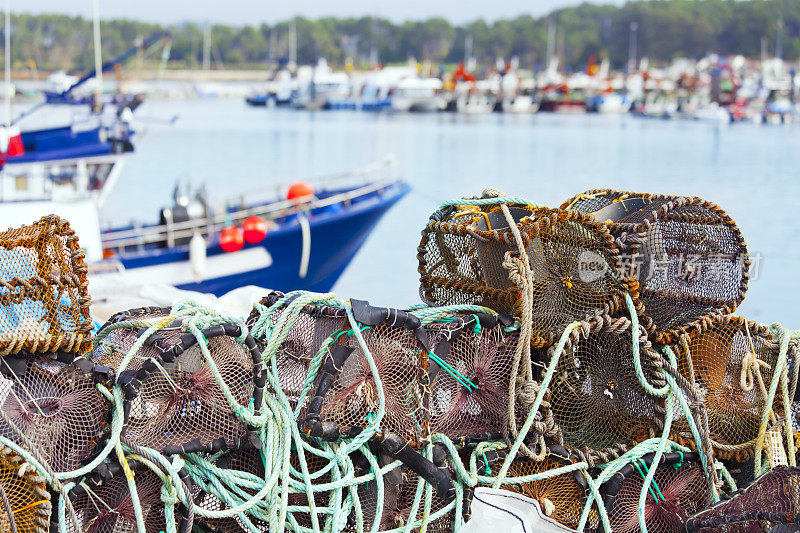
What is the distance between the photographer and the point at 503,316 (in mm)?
2426

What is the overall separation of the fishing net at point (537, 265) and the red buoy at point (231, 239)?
272 inches

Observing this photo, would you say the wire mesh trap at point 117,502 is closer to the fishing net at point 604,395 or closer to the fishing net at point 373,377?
the fishing net at point 373,377

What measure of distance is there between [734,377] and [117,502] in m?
1.86

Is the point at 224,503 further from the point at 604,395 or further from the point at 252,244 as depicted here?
the point at 252,244

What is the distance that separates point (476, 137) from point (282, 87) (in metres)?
41.4

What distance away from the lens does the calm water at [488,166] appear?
1566 cm

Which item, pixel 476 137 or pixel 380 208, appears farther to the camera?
pixel 476 137

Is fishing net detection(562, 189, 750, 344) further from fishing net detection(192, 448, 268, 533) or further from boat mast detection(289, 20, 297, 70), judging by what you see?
boat mast detection(289, 20, 297, 70)

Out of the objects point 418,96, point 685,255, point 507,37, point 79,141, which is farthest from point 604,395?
point 507,37

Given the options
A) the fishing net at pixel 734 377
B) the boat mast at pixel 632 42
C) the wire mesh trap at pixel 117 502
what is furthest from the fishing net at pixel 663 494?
the boat mast at pixel 632 42

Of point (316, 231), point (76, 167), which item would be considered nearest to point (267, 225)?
point (316, 231)

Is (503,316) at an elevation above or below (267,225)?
above

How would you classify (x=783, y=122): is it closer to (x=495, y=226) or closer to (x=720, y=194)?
(x=720, y=194)

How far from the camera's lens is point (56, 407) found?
6.93 feet
